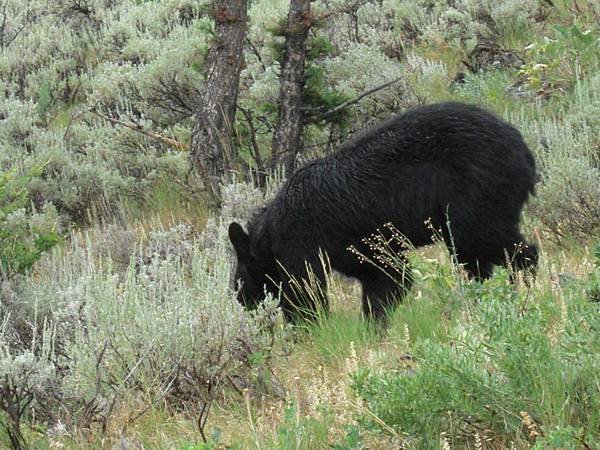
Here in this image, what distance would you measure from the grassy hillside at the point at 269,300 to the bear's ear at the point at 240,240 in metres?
0.22

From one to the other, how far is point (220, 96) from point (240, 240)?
341 cm

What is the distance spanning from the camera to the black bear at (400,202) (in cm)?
625

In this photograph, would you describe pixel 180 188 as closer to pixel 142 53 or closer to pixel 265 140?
pixel 265 140

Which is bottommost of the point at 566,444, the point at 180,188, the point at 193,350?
the point at 180,188

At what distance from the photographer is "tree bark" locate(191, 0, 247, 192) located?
9.75m

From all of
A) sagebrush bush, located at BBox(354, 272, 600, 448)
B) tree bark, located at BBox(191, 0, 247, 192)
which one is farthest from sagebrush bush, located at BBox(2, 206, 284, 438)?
tree bark, located at BBox(191, 0, 247, 192)

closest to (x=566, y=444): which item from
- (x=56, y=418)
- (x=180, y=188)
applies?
(x=56, y=418)

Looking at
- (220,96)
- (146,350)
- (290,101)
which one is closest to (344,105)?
(290,101)

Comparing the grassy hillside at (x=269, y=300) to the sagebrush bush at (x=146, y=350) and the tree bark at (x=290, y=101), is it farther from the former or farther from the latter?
the tree bark at (x=290, y=101)

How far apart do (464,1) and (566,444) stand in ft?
37.9

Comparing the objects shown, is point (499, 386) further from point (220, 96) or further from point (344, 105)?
point (220, 96)

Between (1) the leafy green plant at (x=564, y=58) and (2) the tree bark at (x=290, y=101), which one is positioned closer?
(2) the tree bark at (x=290, y=101)

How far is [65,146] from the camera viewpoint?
12.5m

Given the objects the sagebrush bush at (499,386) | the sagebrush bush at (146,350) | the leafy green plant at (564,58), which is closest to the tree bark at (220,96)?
the leafy green plant at (564,58)
